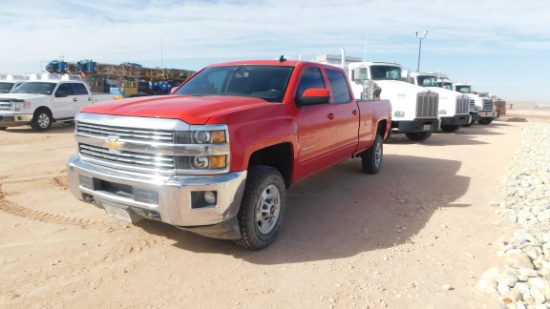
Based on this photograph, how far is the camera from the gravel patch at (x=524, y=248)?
299 cm

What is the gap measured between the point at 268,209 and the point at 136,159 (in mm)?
1341

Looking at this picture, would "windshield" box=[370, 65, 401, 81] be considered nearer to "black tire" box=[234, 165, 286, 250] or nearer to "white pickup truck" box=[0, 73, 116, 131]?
"black tire" box=[234, 165, 286, 250]

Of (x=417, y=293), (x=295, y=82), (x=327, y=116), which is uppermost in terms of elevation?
(x=295, y=82)

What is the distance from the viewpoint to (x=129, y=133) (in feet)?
10.7

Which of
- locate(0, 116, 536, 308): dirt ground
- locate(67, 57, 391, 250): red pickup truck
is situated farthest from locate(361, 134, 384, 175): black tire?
locate(67, 57, 391, 250): red pickup truck

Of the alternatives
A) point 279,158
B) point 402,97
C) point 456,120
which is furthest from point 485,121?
point 279,158

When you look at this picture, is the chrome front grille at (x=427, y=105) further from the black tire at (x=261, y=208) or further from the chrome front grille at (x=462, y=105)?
the black tire at (x=261, y=208)

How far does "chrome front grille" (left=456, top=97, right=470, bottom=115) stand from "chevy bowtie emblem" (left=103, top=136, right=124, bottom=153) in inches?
550

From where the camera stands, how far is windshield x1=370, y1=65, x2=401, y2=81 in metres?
12.4

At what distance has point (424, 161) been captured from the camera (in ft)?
28.9

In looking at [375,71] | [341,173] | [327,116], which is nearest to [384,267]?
[327,116]

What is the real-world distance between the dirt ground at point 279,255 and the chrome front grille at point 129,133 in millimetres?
1123

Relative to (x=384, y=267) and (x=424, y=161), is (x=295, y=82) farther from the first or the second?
(x=424, y=161)

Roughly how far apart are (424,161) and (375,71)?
4.65 metres
